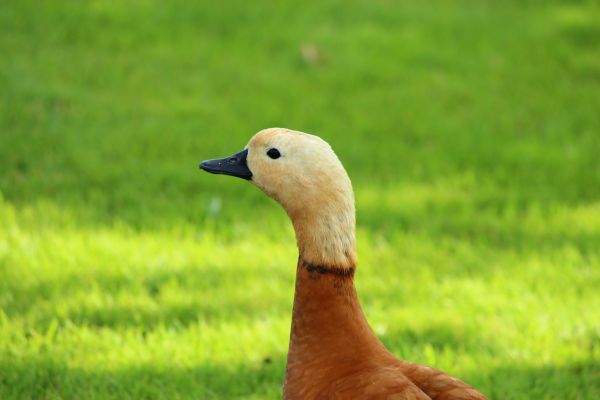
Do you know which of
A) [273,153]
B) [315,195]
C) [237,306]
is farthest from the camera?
[237,306]

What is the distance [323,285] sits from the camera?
121 inches

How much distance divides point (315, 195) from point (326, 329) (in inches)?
18.1

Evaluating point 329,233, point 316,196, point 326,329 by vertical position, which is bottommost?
point 326,329

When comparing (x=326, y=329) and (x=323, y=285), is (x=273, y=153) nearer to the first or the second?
(x=323, y=285)

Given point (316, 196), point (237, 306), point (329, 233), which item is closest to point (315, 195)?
point (316, 196)

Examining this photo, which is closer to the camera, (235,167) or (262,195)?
(235,167)

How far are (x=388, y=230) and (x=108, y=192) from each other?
5.87 ft

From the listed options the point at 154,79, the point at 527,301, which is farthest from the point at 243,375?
the point at 154,79

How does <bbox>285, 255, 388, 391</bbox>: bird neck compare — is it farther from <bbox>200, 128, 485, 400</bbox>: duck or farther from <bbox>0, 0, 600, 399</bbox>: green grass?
<bbox>0, 0, 600, 399</bbox>: green grass

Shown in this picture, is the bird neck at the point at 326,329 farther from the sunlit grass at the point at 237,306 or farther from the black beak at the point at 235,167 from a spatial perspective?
the sunlit grass at the point at 237,306

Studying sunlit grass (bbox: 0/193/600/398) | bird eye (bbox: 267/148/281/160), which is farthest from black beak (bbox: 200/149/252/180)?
sunlit grass (bbox: 0/193/600/398)

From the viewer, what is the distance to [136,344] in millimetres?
4172

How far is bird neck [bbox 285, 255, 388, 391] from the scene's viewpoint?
3.04m

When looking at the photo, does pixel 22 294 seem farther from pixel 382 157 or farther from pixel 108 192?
pixel 382 157
